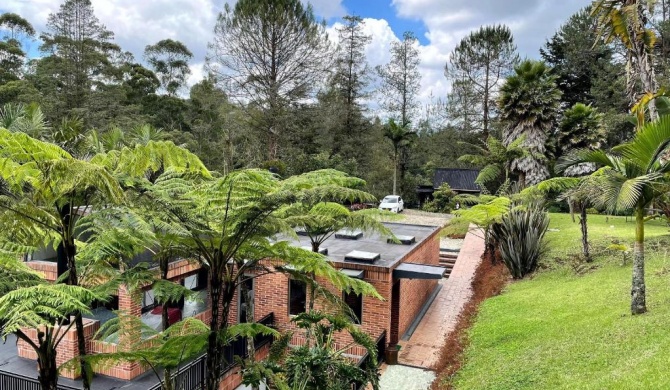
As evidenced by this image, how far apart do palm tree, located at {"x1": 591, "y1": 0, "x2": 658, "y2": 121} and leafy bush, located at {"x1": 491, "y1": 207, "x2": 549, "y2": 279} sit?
4505 millimetres

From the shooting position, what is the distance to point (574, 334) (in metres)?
7.00

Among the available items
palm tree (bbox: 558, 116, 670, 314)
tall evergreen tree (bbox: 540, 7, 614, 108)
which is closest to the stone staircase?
palm tree (bbox: 558, 116, 670, 314)

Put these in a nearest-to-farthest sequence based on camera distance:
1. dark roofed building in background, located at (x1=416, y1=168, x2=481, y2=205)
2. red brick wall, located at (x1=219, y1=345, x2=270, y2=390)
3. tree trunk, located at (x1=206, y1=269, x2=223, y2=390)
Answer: tree trunk, located at (x1=206, y1=269, x2=223, y2=390)
red brick wall, located at (x1=219, y1=345, x2=270, y2=390)
dark roofed building in background, located at (x1=416, y1=168, x2=481, y2=205)

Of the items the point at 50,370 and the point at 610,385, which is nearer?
the point at 50,370

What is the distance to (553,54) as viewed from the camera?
3300cm

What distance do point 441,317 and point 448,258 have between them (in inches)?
276

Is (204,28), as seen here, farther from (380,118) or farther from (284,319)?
(284,319)

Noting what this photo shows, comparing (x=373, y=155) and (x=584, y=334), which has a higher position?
(x=373, y=155)

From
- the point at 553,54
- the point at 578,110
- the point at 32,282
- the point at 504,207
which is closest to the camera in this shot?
the point at 32,282

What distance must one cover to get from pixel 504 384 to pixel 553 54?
3316 centimetres

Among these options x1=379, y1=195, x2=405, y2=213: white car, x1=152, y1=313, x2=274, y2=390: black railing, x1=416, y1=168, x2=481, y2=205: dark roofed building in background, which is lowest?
x1=152, y1=313, x2=274, y2=390: black railing

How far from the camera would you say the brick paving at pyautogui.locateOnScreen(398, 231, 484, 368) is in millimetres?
Result: 9562

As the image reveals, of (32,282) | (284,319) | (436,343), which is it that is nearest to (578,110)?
(436,343)

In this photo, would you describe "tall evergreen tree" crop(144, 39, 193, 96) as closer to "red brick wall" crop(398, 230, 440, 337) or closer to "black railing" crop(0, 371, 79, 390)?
"red brick wall" crop(398, 230, 440, 337)
